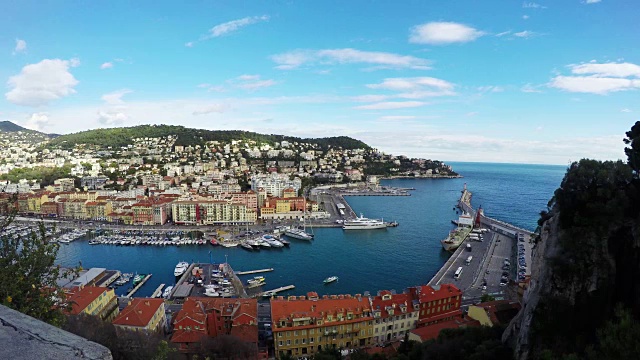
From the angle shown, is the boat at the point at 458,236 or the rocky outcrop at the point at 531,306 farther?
the boat at the point at 458,236

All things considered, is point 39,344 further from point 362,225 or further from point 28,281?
point 362,225

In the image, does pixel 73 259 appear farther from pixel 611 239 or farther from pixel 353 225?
pixel 611 239

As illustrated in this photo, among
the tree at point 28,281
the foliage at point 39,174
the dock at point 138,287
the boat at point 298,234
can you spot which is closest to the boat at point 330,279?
the boat at point 298,234

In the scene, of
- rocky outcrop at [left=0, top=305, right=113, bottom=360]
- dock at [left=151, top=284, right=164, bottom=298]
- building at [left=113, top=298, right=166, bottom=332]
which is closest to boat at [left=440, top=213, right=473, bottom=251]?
dock at [left=151, top=284, right=164, bottom=298]

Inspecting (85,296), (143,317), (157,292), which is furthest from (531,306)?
(157,292)

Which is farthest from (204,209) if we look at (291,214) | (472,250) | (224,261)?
(472,250)

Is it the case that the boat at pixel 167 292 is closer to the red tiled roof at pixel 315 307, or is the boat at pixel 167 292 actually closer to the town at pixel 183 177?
the red tiled roof at pixel 315 307
